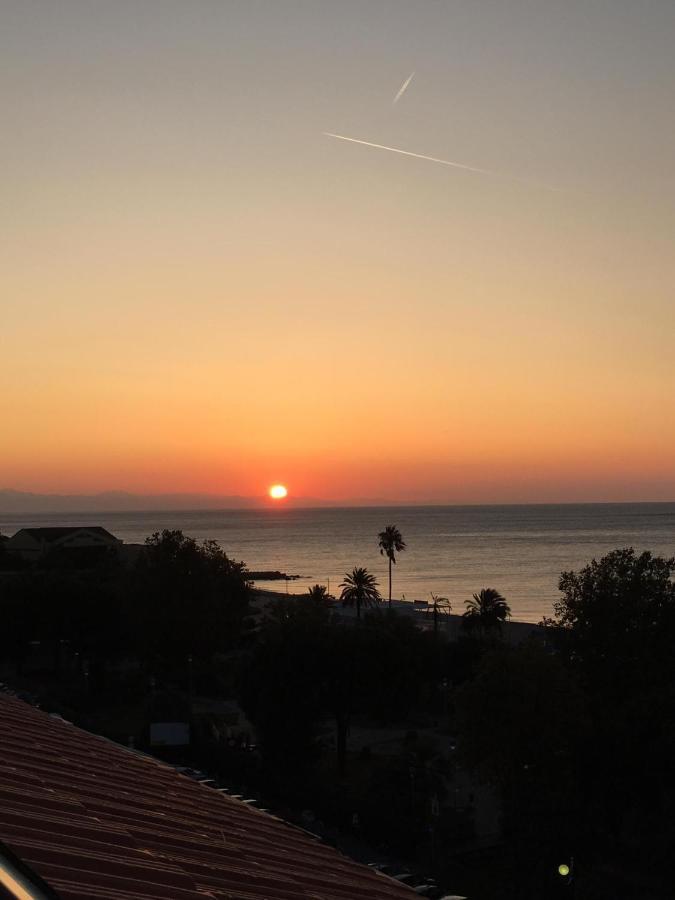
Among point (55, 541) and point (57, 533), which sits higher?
point (57, 533)

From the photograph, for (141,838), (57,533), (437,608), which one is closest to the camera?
(141,838)

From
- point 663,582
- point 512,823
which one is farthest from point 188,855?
point 663,582

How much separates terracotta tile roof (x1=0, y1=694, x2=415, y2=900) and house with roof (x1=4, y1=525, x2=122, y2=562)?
10374cm

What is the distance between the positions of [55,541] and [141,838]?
12419 cm

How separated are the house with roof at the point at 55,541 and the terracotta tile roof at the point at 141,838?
104 metres

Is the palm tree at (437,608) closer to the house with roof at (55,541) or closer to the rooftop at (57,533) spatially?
the house with roof at (55,541)

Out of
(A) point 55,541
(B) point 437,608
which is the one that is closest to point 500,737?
(B) point 437,608

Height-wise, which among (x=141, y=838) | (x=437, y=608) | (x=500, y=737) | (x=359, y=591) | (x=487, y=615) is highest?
(x=141, y=838)

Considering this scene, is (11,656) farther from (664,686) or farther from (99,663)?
(664,686)

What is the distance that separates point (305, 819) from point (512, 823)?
23.4ft

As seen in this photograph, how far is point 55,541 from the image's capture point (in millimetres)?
126688

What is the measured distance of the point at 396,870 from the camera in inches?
887

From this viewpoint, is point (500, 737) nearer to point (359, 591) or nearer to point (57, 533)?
point (359, 591)

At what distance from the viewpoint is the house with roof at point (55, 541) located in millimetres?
119688
